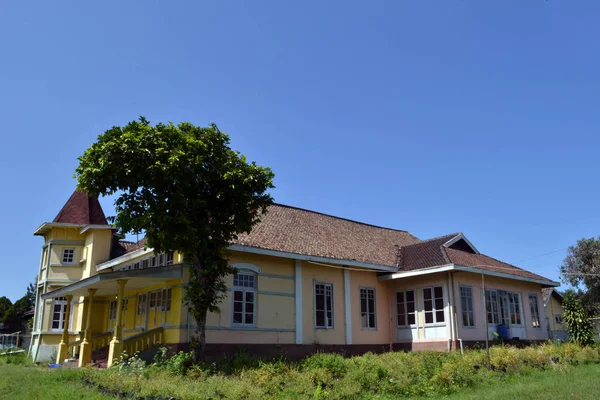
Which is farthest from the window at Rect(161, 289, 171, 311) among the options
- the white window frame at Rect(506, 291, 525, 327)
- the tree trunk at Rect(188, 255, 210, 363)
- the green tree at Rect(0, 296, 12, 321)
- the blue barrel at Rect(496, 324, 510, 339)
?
the green tree at Rect(0, 296, 12, 321)

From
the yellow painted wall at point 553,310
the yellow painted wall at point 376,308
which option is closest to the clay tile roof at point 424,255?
the yellow painted wall at point 376,308

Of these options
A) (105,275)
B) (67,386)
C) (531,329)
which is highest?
(105,275)

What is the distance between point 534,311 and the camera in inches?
974

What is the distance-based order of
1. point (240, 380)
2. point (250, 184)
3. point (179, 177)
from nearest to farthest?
point (240, 380) → point (179, 177) → point (250, 184)

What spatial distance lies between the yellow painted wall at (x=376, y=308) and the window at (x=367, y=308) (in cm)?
17

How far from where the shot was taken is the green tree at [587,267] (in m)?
40.5

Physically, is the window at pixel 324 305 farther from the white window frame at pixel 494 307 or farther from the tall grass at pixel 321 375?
the white window frame at pixel 494 307

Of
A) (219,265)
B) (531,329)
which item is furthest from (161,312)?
(531,329)

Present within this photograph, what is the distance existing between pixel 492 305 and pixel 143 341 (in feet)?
48.1

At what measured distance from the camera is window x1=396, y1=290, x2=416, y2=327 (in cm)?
2139

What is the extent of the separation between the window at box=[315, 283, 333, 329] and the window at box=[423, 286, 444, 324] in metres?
4.01

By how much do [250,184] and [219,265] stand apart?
2664 mm

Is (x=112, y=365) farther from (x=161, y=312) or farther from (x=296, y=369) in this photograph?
(x=296, y=369)

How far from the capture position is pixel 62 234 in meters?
26.6
